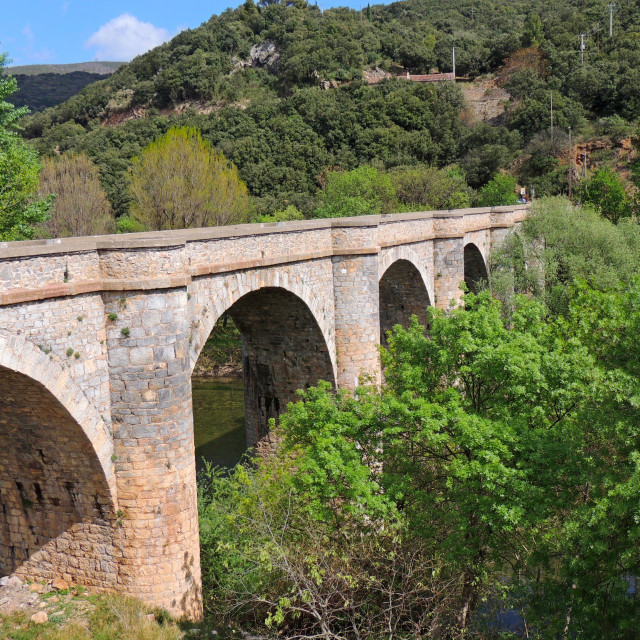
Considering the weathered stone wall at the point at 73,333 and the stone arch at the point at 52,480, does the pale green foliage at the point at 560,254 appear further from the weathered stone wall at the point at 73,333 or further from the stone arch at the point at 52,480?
the stone arch at the point at 52,480

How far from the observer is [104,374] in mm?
9961

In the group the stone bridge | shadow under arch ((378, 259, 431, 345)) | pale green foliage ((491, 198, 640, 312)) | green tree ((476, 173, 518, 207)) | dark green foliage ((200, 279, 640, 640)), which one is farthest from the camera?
green tree ((476, 173, 518, 207))

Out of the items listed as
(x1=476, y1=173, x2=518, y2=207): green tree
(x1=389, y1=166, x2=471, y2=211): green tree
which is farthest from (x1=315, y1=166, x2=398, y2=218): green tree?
(x1=476, y1=173, x2=518, y2=207): green tree

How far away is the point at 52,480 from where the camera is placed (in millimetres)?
10508

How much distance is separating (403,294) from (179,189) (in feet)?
40.6

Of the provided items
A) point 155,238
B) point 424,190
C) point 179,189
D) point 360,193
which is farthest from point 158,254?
point 424,190

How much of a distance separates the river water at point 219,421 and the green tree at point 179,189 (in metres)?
7.05

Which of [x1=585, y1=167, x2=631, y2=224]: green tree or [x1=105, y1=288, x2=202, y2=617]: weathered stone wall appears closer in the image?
[x1=105, y1=288, x2=202, y2=617]: weathered stone wall

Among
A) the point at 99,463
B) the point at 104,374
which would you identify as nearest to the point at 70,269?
the point at 104,374

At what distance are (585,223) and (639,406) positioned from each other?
1941 centimetres

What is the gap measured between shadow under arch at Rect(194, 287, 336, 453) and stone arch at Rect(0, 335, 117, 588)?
5665mm

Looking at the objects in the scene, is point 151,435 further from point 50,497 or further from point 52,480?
point 50,497

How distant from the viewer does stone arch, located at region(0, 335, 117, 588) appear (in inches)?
368

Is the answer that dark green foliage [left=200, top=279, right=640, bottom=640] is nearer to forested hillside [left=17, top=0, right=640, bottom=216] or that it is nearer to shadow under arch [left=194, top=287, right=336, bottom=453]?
shadow under arch [left=194, top=287, right=336, bottom=453]
